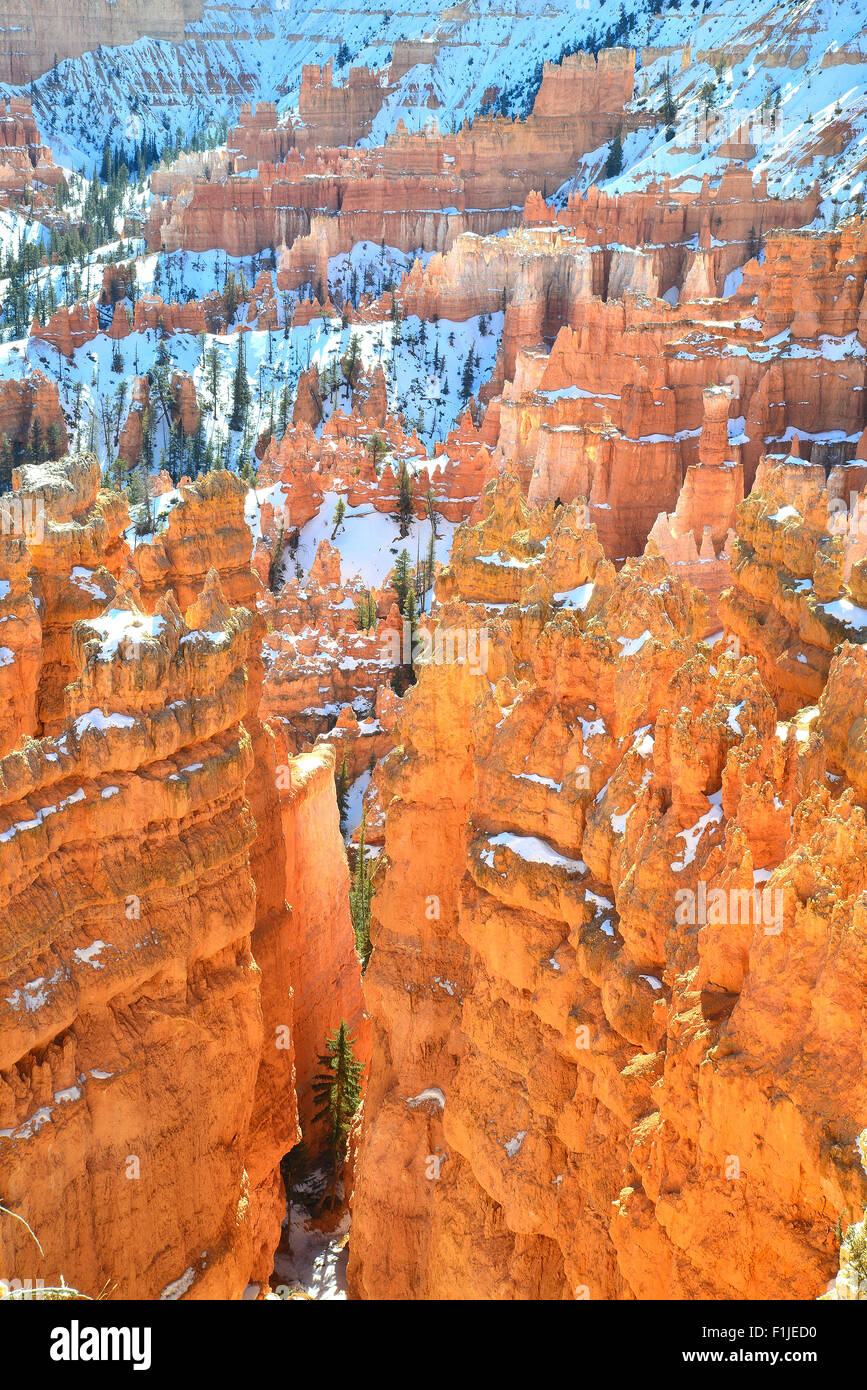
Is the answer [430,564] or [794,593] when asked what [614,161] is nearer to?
[430,564]

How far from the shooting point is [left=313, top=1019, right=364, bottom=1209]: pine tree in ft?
44.4

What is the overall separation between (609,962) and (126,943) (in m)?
3.60

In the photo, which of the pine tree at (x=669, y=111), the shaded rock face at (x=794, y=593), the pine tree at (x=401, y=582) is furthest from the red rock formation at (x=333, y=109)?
the shaded rock face at (x=794, y=593)

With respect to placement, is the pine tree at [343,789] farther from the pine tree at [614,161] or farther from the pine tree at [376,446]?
the pine tree at [614,161]

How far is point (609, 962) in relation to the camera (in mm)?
7625

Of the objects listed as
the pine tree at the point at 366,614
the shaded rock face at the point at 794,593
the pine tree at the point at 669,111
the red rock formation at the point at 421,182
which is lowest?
the pine tree at the point at 366,614

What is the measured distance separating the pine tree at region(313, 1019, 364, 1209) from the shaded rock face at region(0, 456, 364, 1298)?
1730 mm

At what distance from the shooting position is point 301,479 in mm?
43031

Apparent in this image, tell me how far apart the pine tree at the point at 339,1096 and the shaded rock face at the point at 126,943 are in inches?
68.1

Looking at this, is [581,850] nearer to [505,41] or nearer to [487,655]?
[487,655]

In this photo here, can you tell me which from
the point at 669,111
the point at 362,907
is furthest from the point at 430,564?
the point at 669,111

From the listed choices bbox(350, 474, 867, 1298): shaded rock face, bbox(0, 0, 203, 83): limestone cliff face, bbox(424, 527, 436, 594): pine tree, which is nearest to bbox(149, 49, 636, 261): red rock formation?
bbox(424, 527, 436, 594): pine tree

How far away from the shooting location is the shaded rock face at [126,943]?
867 centimetres

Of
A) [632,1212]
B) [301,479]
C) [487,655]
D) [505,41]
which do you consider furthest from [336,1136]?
[505,41]
